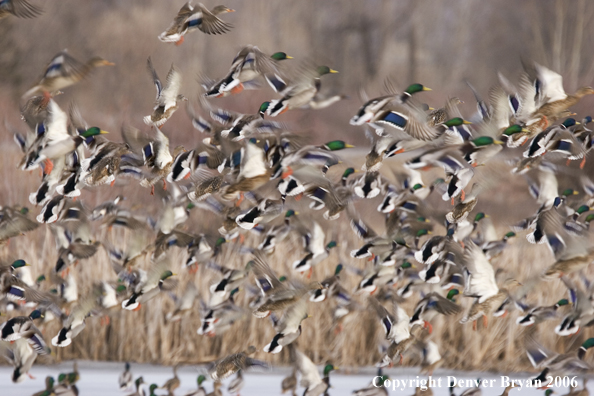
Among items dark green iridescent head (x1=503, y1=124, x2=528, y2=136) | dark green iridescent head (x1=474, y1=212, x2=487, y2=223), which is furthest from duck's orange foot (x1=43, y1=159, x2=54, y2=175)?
dark green iridescent head (x1=474, y1=212, x2=487, y2=223)

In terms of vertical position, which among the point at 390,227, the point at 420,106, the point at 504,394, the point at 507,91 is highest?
the point at 507,91

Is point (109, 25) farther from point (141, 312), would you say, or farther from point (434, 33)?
point (141, 312)

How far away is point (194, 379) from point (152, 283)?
81cm

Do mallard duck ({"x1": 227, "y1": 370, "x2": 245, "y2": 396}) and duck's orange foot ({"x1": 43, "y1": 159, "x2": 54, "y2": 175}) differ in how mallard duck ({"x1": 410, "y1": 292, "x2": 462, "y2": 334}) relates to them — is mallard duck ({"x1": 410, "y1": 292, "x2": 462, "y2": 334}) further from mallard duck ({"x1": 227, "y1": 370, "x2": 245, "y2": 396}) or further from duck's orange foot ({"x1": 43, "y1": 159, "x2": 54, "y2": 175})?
duck's orange foot ({"x1": 43, "y1": 159, "x2": 54, "y2": 175})

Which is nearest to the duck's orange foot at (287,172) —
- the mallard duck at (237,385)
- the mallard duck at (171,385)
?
the mallard duck at (237,385)

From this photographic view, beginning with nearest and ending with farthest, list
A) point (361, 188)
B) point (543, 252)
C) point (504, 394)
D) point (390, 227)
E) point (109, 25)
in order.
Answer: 1. point (361, 188)
2. point (390, 227)
3. point (504, 394)
4. point (543, 252)
5. point (109, 25)

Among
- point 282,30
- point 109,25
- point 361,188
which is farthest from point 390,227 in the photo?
point 109,25

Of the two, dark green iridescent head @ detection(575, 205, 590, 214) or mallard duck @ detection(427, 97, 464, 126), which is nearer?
mallard duck @ detection(427, 97, 464, 126)

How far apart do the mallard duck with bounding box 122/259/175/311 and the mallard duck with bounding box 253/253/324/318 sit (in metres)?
0.43

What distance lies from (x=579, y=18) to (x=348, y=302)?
435cm

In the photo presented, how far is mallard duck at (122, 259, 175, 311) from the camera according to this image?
2857 millimetres

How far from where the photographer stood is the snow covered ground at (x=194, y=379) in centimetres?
331

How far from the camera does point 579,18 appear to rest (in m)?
6.20

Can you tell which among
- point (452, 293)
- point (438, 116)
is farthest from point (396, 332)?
point (438, 116)
